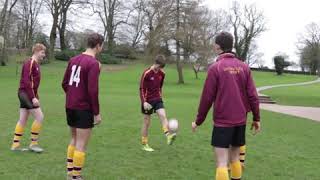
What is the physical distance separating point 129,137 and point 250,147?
9.09 feet

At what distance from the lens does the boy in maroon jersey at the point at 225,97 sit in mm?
5828

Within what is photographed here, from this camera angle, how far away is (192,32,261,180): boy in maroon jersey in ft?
19.1

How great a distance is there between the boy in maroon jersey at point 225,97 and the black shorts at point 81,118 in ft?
5.19

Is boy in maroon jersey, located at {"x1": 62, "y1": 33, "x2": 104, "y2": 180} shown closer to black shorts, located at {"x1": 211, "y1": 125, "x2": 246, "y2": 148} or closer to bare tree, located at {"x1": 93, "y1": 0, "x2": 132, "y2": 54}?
black shorts, located at {"x1": 211, "y1": 125, "x2": 246, "y2": 148}

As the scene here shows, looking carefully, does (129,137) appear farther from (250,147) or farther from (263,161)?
(263,161)

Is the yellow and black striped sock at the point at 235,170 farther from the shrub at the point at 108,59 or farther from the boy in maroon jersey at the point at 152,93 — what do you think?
the shrub at the point at 108,59

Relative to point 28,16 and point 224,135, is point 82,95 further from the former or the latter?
point 28,16

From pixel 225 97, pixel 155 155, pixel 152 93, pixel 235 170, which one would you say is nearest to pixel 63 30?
pixel 152 93

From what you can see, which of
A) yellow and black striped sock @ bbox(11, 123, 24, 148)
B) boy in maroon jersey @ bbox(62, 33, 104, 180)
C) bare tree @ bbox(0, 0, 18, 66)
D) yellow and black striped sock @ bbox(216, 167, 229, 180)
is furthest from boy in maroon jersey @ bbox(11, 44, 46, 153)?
bare tree @ bbox(0, 0, 18, 66)

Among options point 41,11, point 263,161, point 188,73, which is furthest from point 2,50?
point 263,161

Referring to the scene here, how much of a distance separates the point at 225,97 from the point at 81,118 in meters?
2.01

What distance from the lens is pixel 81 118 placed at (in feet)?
22.4

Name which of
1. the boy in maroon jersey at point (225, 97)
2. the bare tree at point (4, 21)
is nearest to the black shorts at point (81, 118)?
the boy in maroon jersey at point (225, 97)

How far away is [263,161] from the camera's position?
9312 millimetres
